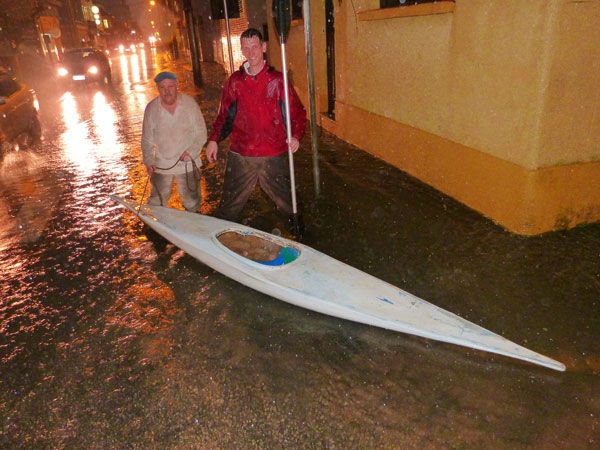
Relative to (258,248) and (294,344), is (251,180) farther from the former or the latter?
(294,344)

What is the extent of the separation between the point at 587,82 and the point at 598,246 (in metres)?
1.60

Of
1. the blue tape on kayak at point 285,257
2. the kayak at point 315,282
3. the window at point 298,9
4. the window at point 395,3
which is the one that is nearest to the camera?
the kayak at point 315,282

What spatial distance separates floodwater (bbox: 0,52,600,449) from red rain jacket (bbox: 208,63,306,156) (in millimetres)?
1112

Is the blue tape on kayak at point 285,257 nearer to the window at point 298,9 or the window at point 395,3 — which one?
the window at point 395,3

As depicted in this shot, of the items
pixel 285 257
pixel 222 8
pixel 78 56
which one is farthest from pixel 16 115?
pixel 78 56

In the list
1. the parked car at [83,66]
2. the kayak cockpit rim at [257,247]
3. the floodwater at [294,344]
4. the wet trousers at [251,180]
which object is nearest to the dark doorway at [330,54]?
the floodwater at [294,344]

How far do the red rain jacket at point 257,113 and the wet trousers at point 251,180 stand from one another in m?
0.09

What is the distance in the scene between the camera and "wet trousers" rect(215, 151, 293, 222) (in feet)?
15.4

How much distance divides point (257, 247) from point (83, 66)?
67.4ft

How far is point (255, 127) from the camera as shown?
4500 millimetres

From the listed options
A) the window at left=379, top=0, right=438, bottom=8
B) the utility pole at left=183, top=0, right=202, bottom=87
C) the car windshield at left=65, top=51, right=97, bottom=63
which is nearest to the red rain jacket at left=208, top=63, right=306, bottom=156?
the window at left=379, top=0, right=438, bottom=8

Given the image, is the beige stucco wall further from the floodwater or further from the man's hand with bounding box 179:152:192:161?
the man's hand with bounding box 179:152:192:161

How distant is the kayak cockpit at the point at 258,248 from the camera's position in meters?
3.99

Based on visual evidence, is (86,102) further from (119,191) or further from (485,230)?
(485,230)
